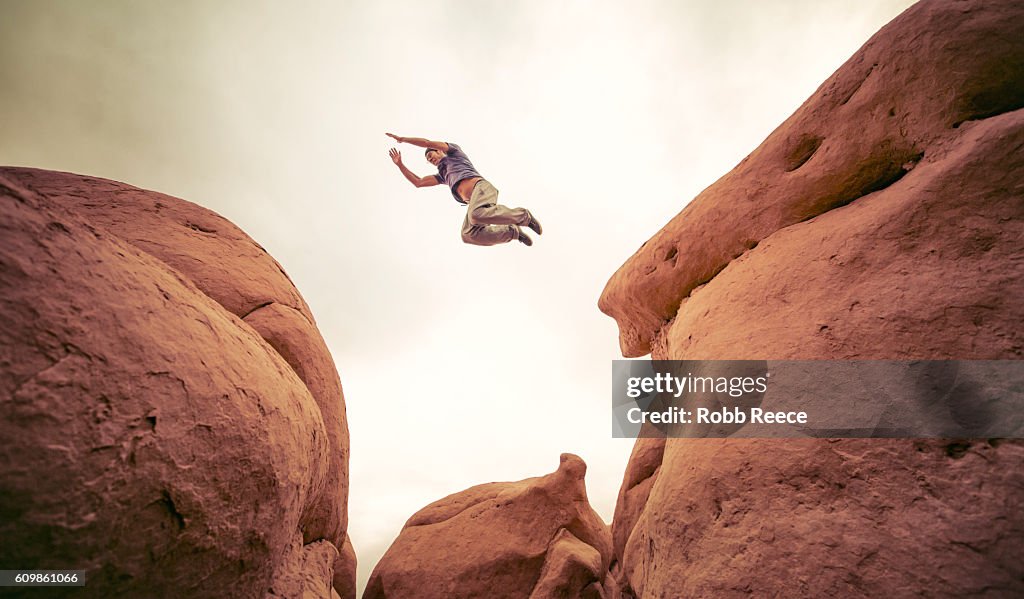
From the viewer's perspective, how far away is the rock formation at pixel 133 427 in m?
1.80

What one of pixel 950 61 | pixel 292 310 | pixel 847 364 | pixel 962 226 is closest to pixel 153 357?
pixel 292 310

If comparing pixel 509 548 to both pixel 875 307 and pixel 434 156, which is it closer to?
pixel 875 307

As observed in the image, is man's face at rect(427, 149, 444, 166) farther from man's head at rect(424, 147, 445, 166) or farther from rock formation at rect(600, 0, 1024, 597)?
rock formation at rect(600, 0, 1024, 597)

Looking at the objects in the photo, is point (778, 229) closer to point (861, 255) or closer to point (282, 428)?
point (861, 255)

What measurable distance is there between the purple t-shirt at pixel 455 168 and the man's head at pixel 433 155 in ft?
0.26

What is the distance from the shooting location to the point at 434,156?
374 inches

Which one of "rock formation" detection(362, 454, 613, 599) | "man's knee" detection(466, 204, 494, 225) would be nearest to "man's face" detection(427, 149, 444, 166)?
"man's knee" detection(466, 204, 494, 225)

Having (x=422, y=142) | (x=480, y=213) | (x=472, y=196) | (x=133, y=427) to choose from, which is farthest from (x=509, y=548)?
(x=422, y=142)

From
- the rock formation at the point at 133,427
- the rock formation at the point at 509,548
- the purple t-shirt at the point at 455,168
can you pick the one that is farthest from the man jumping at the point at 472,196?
the rock formation at the point at 133,427

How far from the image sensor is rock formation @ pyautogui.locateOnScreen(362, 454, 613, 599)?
5.70 m

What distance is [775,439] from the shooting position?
122 inches

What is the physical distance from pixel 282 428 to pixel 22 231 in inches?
70.4

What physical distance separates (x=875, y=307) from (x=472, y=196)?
696cm

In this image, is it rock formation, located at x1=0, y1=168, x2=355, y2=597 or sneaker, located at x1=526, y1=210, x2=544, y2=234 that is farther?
sneaker, located at x1=526, y1=210, x2=544, y2=234
